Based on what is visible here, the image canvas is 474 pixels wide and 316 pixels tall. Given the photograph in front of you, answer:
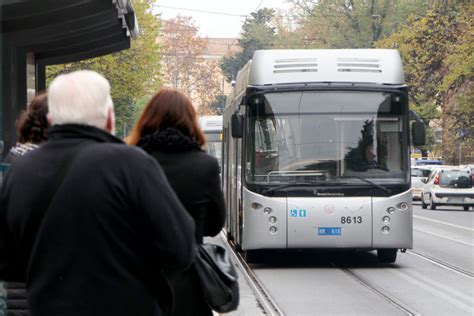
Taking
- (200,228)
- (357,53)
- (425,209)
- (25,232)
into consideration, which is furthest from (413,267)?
(425,209)

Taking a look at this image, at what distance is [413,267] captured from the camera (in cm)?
1608

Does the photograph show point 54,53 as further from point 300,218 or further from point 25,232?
point 25,232

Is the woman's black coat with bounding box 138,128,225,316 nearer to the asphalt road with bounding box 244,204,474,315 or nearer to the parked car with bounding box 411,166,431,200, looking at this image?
the asphalt road with bounding box 244,204,474,315

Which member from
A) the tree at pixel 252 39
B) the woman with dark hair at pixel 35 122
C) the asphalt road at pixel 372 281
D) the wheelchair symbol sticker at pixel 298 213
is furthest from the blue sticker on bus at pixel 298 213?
the tree at pixel 252 39

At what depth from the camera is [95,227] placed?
12.2ft

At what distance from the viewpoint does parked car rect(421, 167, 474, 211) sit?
40156mm

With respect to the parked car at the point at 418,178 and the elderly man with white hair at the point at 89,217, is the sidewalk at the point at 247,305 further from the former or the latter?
the parked car at the point at 418,178

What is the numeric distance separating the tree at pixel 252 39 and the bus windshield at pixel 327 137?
73156 millimetres

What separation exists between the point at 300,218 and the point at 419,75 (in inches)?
1394

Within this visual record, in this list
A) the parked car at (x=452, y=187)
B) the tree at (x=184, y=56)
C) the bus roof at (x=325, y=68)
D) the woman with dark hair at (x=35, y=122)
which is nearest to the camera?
the woman with dark hair at (x=35, y=122)

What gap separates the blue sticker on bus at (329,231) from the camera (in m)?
15.2

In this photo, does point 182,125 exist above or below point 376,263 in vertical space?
above

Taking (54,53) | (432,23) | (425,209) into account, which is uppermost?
(432,23)

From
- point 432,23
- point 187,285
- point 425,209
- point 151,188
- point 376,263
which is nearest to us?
point 151,188
